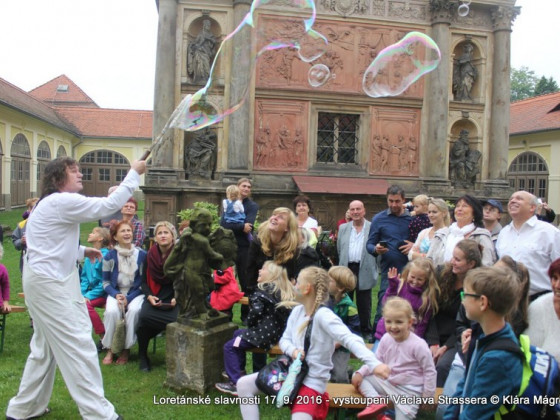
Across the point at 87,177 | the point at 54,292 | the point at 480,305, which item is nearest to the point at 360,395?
the point at 480,305

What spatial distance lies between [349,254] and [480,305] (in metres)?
4.56

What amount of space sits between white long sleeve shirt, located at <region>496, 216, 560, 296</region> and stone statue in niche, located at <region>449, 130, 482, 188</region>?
37.8 feet

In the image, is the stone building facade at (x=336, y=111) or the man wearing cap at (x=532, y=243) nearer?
the man wearing cap at (x=532, y=243)

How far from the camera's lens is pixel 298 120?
1487 cm

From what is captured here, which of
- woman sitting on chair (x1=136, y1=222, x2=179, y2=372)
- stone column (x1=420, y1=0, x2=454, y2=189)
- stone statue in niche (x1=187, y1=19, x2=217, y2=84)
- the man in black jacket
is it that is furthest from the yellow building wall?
woman sitting on chair (x1=136, y1=222, x2=179, y2=372)

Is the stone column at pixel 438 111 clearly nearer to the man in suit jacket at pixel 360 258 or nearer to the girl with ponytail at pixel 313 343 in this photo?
the man in suit jacket at pixel 360 258

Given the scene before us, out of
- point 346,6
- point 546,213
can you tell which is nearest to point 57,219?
point 546,213

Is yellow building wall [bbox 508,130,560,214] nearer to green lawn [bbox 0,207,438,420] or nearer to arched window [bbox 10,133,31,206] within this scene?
green lawn [bbox 0,207,438,420]

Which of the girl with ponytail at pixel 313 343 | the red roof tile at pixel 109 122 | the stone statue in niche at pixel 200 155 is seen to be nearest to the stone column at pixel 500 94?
the stone statue in niche at pixel 200 155

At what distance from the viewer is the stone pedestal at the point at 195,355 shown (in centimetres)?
489

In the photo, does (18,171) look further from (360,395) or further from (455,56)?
(360,395)

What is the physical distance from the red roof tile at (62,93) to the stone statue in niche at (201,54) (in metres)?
38.3

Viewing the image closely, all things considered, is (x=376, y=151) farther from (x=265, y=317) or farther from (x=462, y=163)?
(x=265, y=317)

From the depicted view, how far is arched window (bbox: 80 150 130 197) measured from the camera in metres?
39.4
